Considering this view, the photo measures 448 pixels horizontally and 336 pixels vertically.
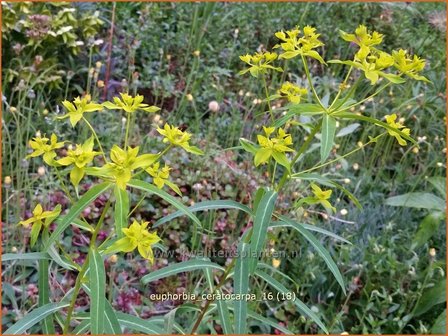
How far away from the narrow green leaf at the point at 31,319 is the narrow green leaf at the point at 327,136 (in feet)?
1.69

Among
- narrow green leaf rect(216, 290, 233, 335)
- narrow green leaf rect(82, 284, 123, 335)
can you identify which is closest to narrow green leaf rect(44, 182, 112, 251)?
narrow green leaf rect(82, 284, 123, 335)

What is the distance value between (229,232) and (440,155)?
1056mm

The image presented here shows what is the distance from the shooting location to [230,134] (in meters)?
2.41

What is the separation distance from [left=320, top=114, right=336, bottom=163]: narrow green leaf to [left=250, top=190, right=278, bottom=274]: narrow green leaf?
0.36 feet

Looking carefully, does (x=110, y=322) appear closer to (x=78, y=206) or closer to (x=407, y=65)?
(x=78, y=206)

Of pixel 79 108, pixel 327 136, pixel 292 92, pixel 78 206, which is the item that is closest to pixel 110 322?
pixel 78 206

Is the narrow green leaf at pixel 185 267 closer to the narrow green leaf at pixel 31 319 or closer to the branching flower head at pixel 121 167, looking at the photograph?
the narrow green leaf at pixel 31 319

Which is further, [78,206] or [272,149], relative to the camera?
[272,149]

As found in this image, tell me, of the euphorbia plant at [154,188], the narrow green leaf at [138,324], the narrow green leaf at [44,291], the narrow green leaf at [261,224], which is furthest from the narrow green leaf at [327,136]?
the narrow green leaf at [44,291]

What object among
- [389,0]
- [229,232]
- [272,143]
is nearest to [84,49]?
[229,232]

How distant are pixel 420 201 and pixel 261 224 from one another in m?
1.21

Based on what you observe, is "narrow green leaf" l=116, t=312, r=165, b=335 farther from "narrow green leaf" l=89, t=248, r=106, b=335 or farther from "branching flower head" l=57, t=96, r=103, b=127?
"branching flower head" l=57, t=96, r=103, b=127

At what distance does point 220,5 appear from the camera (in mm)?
3236

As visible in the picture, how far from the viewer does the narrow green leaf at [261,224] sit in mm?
889
